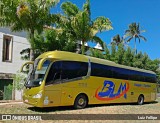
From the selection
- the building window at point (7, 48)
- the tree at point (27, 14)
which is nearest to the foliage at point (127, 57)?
the building window at point (7, 48)

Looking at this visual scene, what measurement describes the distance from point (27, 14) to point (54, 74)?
7.94 meters

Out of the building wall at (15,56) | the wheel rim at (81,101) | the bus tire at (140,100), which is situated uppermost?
the building wall at (15,56)

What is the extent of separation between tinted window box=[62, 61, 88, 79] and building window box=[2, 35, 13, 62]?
14440 millimetres

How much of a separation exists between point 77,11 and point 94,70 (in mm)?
9566

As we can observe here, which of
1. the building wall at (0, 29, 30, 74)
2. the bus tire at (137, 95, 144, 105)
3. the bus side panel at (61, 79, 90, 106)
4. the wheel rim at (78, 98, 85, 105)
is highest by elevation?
the building wall at (0, 29, 30, 74)

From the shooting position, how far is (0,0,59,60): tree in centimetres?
2194

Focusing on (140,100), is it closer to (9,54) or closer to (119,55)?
(9,54)

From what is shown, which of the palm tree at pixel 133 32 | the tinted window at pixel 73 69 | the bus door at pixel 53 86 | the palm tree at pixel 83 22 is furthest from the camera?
the palm tree at pixel 133 32

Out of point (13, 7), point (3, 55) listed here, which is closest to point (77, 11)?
point (13, 7)

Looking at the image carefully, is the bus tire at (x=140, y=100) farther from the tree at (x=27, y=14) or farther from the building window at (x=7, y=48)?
the building window at (x=7, y=48)

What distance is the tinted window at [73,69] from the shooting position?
16.4 metres

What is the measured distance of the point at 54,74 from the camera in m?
15.8

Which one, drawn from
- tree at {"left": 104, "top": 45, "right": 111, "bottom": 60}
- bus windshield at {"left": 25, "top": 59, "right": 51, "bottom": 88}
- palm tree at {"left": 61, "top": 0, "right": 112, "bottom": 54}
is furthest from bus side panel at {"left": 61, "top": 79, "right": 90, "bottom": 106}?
tree at {"left": 104, "top": 45, "right": 111, "bottom": 60}

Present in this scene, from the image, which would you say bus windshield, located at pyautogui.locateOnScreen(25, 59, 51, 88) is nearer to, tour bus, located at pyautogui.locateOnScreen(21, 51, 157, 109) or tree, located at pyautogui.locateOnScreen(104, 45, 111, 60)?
tour bus, located at pyautogui.locateOnScreen(21, 51, 157, 109)
